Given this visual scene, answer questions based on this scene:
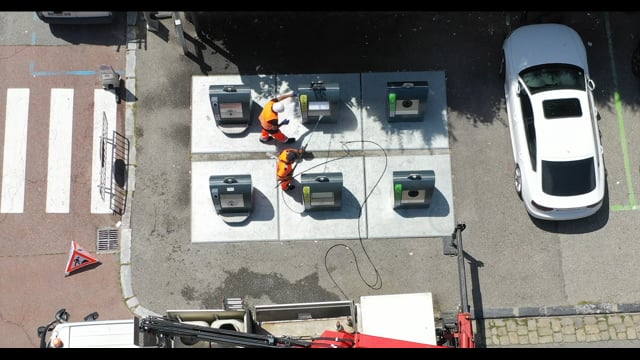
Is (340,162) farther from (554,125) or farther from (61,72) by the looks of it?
(61,72)

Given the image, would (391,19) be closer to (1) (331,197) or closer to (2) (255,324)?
(1) (331,197)

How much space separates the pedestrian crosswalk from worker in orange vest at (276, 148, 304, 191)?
4252 millimetres

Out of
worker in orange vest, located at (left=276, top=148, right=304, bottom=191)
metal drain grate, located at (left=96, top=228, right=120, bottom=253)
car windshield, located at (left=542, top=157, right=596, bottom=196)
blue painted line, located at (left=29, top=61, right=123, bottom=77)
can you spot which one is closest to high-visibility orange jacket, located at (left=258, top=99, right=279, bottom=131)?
worker in orange vest, located at (left=276, top=148, right=304, bottom=191)

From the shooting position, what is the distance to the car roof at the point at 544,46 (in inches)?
711

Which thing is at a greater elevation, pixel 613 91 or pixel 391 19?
pixel 391 19

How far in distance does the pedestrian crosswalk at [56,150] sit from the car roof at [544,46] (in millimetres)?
9936

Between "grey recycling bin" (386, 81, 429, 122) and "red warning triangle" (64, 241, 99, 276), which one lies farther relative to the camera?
"grey recycling bin" (386, 81, 429, 122)

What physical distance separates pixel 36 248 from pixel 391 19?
10.4 metres

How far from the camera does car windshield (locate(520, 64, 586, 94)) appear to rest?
17.8m

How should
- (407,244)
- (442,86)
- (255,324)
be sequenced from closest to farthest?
1. (255,324)
2. (407,244)
3. (442,86)

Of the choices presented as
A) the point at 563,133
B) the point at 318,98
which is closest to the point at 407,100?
the point at 318,98

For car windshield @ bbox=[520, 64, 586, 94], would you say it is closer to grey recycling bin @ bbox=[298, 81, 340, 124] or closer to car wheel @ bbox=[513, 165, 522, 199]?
car wheel @ bbox=[513, 165, 522, 199]

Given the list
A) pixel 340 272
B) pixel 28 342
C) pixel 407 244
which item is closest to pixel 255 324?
pixel 340 272

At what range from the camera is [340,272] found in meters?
17.8
